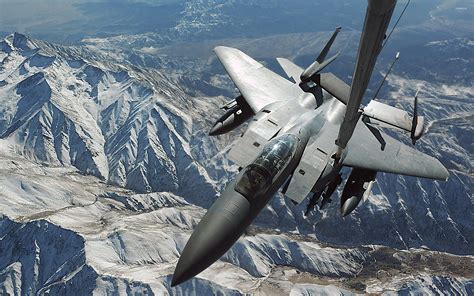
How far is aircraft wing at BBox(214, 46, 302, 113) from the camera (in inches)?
1390

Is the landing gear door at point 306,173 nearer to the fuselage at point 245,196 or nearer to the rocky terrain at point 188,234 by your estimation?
the fuselage at point 245,196

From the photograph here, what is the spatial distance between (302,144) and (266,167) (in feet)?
17.6

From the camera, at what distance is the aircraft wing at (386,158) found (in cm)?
2958

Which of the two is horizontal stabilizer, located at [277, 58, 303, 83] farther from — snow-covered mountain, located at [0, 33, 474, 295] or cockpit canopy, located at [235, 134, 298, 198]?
snow-covered mountain, located at [0, 33, 474, 295]

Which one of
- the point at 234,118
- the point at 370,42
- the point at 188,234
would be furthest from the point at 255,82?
the point at 188,234

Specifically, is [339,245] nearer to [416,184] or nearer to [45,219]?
[416,184]

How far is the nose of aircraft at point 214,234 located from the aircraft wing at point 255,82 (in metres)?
15.0

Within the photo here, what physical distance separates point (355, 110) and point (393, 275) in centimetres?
14378

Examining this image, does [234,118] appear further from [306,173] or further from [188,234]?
[188,234]

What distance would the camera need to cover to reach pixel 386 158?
102 ft

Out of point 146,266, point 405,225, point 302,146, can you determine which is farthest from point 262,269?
point 302,146

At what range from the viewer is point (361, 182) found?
100ft

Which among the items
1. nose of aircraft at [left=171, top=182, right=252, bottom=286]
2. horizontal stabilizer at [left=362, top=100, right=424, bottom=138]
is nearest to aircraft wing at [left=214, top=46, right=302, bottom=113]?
horizontal stabilizer at [left=362, top=100, right=424, bottom=138]

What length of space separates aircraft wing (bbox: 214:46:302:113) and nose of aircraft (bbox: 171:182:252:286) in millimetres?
15041
